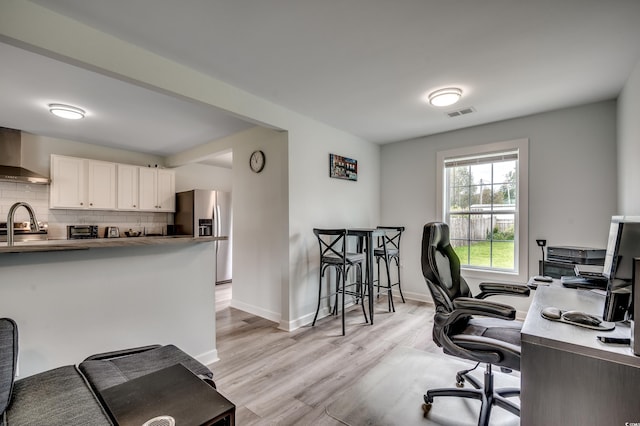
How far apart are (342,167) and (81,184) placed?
390 centimetres

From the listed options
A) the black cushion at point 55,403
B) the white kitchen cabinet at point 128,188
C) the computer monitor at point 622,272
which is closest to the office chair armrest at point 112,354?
the black cushion at point 55,403

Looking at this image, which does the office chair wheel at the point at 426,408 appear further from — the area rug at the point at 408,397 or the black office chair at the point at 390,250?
the black office chair at the point at 390,250

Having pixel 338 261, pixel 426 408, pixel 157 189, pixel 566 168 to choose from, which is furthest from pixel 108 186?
pixel 566 168

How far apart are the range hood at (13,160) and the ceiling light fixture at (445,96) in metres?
5.07

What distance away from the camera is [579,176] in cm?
312

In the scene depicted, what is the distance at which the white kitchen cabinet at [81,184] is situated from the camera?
4.12 meters

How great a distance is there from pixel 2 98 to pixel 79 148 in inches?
71.6

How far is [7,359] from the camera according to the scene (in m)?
1.13

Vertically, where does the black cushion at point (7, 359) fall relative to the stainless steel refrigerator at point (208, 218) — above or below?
below

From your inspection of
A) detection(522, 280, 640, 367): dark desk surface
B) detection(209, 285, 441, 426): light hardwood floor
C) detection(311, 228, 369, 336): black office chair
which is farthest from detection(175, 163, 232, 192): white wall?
detection(522, 280, 640, 367): dark desk surface

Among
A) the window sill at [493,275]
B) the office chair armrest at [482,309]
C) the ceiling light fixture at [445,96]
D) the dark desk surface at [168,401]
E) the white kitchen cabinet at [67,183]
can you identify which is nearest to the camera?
the dark desk surface at [168,401]

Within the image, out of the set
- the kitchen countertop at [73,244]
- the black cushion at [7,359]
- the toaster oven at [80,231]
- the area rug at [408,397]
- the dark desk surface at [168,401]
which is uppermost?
the kitchen countertop at [73,244]

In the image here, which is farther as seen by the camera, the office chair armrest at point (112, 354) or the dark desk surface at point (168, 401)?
the office chair armrest at point (112, 354)

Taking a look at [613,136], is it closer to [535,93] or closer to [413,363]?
[535,93]
